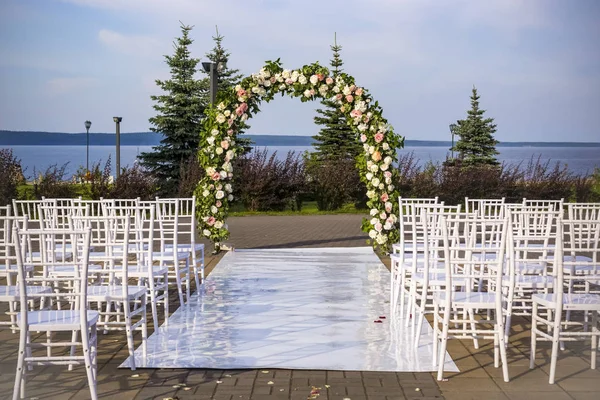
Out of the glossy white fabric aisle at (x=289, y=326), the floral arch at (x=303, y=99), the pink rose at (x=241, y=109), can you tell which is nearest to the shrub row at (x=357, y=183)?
the floral arch at (x=303, y=99)

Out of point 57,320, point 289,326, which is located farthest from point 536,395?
point 57,320

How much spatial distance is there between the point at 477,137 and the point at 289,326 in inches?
1005

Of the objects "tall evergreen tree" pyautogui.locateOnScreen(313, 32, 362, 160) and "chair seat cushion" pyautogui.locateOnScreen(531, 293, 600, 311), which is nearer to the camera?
"chair seat cushion" pyautogui.locateOnScreen(531, 293, 600, 311)

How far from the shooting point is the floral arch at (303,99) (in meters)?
10.2

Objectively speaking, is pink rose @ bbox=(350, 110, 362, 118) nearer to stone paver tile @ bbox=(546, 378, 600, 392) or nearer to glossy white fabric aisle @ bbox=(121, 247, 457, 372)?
glossy white fabric aisle @ bbox=(121, 247, 457, 372)

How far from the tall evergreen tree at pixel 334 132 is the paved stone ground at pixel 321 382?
2524 centimetres

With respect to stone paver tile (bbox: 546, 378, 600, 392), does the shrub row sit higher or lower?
higher

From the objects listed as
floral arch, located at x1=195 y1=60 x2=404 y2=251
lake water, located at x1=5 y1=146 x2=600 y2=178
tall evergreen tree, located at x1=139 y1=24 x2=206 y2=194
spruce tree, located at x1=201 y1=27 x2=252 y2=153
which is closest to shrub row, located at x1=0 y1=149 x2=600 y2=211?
lake water, located at x1=5 y1=146 x2=600 y2=178

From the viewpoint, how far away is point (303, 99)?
34.4 feet

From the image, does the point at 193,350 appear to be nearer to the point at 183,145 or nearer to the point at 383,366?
the point at 383,366

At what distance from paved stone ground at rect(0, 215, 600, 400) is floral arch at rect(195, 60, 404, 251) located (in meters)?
5.25

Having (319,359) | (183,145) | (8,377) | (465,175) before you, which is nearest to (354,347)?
(319,359)

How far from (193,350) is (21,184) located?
46.6 feet

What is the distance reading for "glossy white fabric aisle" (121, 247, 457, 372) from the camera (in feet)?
15.3
